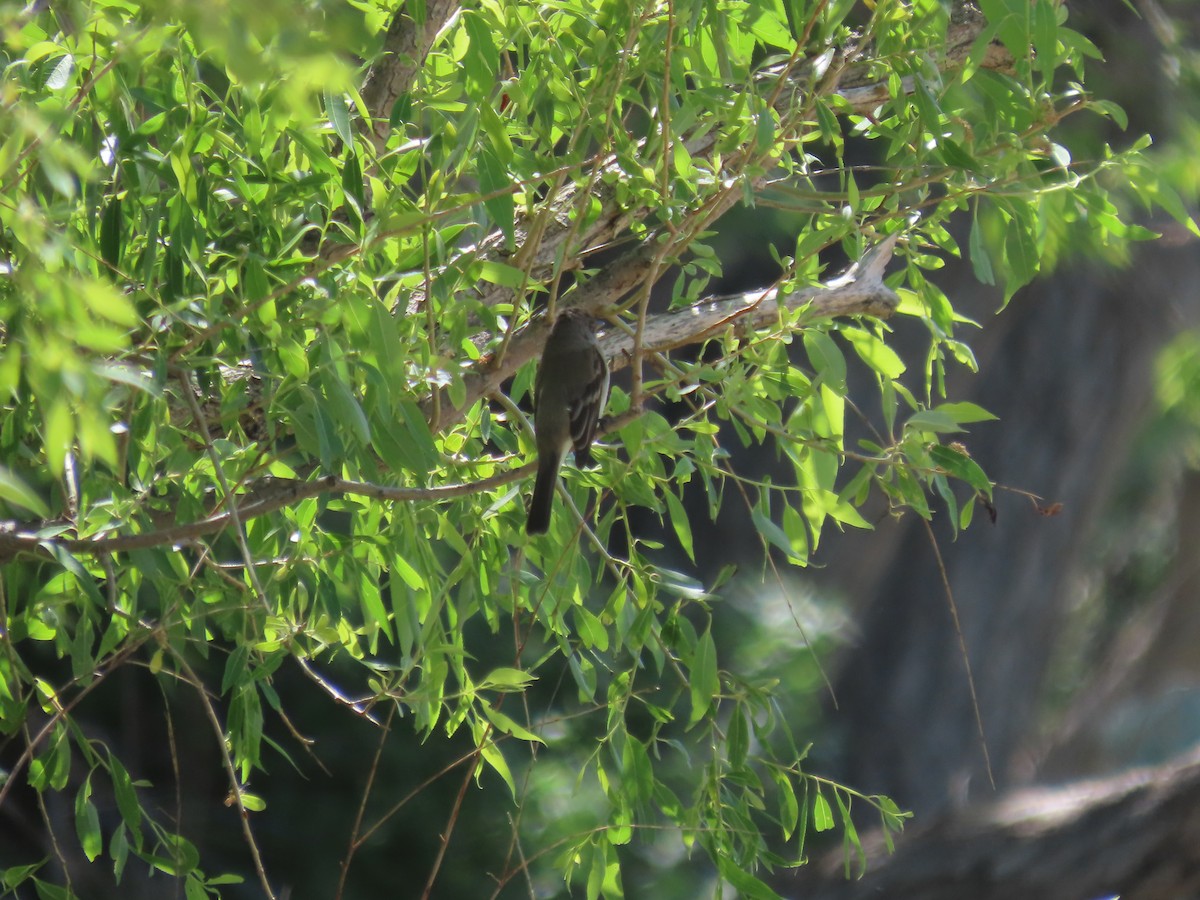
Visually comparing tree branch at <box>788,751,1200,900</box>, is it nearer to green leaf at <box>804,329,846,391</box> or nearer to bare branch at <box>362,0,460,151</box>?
green leaf at <box>804,329,846,391</box>

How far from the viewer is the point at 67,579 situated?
2.55m

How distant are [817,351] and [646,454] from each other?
1.40ft

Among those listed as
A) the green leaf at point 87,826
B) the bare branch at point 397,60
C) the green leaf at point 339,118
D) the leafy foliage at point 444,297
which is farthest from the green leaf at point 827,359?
the green leaf at point 87,826

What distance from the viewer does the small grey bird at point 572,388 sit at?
3166 mm

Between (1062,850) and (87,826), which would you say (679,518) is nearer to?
(87,826)

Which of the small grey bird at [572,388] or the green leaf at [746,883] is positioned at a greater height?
the small grey bird at [572,388]

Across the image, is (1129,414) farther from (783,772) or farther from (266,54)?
(266,54)

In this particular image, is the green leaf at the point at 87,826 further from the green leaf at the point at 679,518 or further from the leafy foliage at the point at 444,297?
the green leaf at the point at 679,518

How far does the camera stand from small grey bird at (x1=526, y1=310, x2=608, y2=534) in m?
3.17

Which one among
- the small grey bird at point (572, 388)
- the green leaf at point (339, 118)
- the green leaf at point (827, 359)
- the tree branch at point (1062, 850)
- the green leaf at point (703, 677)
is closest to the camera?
the green leaf at point (339, 118)

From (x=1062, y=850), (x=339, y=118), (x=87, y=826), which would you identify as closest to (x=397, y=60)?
(x=339, y=118)

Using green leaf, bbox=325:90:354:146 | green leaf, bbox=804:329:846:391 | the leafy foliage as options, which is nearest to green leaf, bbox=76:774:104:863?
the leafy foliage

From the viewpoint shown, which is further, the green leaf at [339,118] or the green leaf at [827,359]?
the green leaf at [827,359]

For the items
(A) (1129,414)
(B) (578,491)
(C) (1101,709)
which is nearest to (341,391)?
(B) (578,491)
